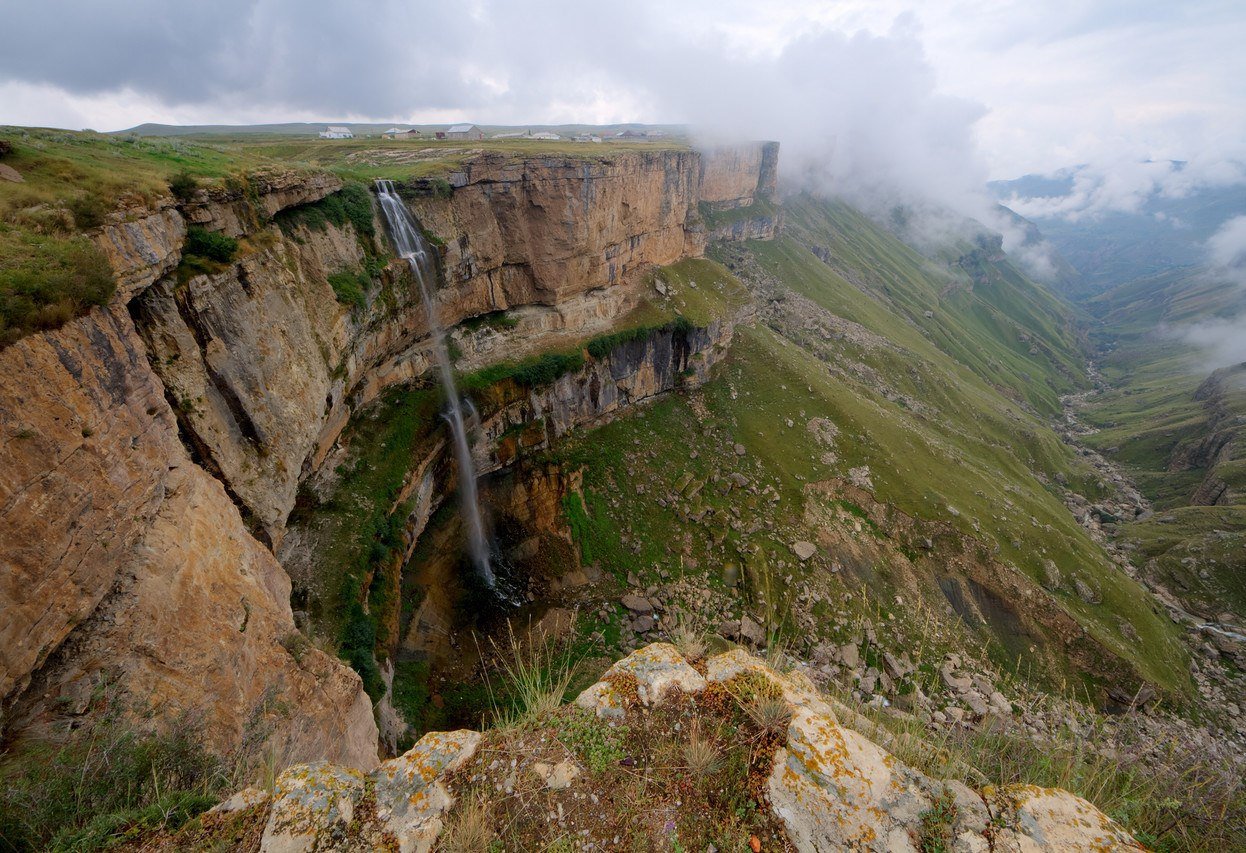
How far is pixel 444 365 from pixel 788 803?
33.9 m

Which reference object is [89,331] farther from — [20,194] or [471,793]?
[471,793]

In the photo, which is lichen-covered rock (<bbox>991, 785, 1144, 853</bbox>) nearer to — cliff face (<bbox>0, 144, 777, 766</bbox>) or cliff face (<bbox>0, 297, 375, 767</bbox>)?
cliff face (<bbox>0, 297, 375, 767</bbox>)

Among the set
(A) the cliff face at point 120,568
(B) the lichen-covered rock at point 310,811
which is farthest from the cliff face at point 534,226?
(B) the lichen-covered rock at point 310,811

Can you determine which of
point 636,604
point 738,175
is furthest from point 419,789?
point 738,175

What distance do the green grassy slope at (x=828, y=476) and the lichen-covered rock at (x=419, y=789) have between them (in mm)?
23288

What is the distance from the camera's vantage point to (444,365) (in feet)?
114

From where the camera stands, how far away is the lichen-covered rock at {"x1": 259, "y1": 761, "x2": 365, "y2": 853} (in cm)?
499

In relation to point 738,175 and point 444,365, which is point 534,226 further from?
point 738,175

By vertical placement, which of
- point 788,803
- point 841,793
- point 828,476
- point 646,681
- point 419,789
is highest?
point 841,793

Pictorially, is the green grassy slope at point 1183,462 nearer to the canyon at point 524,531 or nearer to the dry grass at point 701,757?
the canyon at point 524,531

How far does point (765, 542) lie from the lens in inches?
1555

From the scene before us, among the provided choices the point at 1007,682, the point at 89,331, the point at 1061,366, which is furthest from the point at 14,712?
the point at 1061,366

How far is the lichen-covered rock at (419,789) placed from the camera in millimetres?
5195

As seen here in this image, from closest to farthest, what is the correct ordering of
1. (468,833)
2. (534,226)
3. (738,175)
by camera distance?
(468,833)
(534,226)
(738,175)
